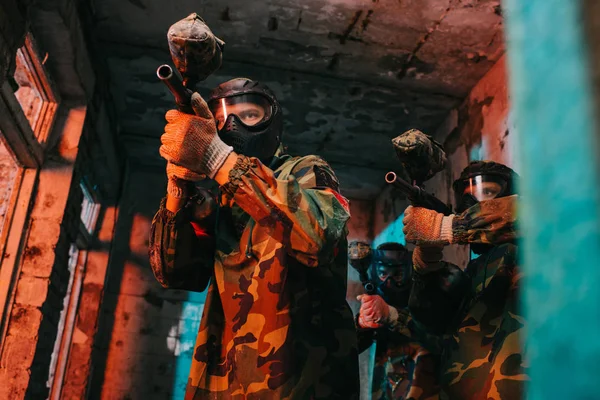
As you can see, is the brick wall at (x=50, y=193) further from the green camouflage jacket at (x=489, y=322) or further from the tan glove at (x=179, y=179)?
the green camouflage jacket at (x=489, y=322)

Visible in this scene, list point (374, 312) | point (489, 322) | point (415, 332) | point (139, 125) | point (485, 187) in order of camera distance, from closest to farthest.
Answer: point (489, 322) → point (485, 187) → point (374, 312) → point (415, 332) → point (139, 125)

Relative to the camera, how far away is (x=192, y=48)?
1.37 metres

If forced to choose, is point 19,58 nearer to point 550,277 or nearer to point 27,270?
point 27,270

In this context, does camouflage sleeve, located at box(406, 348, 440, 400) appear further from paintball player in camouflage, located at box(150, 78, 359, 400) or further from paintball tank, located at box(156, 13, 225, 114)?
paintball tank, located at box(156, 13, 225, 114)

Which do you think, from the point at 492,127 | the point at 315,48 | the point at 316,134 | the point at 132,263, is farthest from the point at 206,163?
the point at 132,263

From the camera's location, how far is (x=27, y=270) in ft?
9.96

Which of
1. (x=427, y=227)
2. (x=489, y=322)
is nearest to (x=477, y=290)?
(x=489, y=322)

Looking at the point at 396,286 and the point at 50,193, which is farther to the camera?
the point at 396,286

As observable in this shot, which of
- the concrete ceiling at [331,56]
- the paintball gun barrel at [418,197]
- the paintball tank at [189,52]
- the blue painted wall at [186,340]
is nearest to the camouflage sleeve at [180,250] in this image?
the paintball tank at [189,52]

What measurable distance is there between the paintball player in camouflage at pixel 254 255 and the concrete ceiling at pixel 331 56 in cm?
179

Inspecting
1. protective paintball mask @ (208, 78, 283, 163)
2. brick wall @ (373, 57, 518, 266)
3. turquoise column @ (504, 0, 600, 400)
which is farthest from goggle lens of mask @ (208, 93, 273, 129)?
brick wall @ (373, 57, 518, 266)

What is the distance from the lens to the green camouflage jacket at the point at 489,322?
5.60ft

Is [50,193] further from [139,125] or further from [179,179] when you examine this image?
[179,179]

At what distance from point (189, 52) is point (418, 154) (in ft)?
2.90
